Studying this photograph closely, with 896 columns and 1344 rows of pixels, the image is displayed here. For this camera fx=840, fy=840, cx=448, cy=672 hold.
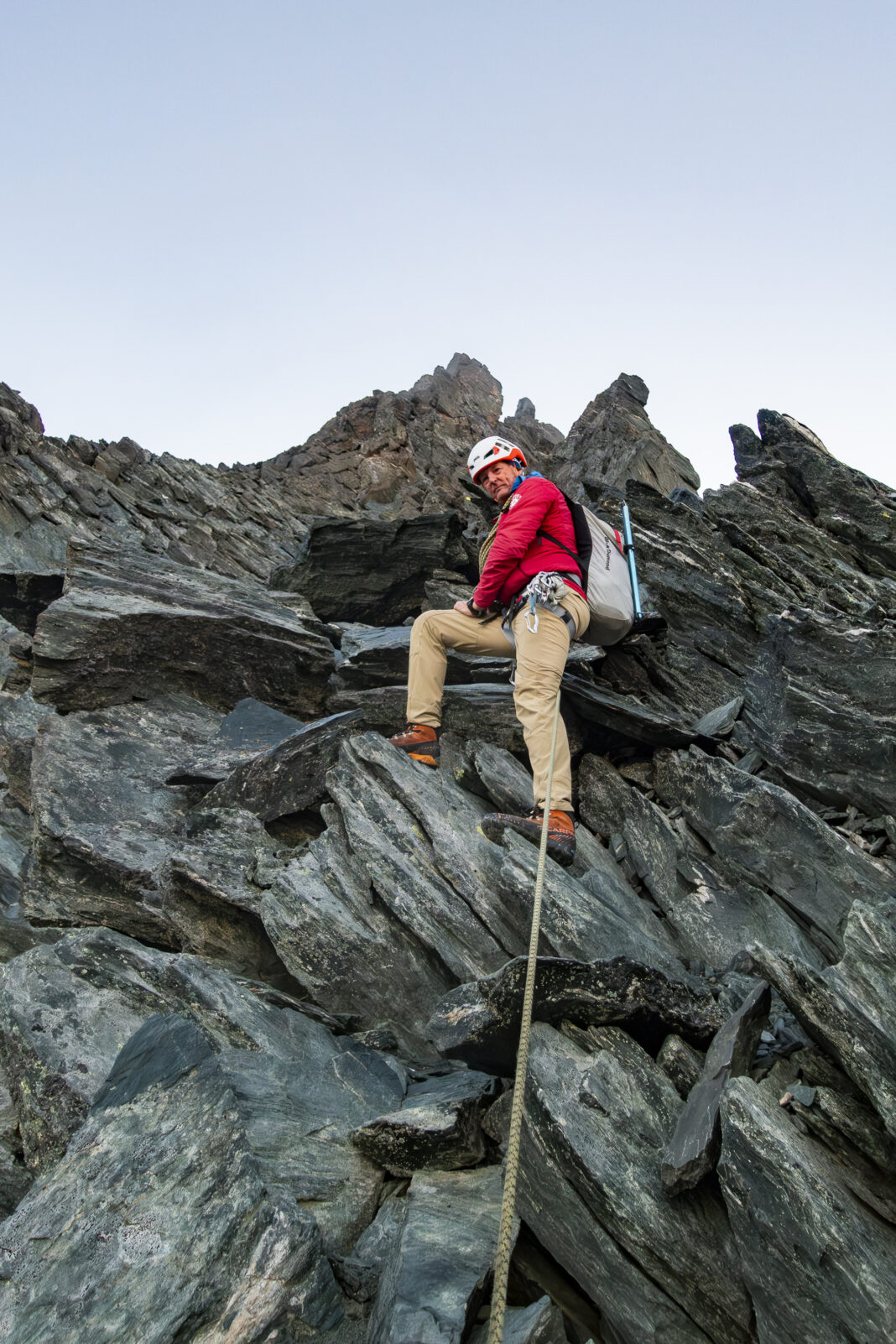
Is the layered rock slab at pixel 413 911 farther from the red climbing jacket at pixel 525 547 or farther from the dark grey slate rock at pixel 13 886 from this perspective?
the dark grey slate rock at pixel 13 886

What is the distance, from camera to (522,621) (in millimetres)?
11945

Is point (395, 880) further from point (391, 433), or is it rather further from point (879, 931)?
point (391, 433)

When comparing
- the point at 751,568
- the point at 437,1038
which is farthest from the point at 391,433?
the point at 437,1038

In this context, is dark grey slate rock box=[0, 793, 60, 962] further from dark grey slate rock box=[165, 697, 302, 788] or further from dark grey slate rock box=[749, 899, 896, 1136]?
dark grey slate rock box=[749, 899, 896, 1136]

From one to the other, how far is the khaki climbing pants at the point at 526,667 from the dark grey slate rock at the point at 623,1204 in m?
4.03

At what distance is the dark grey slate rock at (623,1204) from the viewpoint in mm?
5926

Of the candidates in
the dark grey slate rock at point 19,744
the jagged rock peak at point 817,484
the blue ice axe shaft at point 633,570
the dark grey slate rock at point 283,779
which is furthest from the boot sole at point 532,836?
the jagged rock peak at point 817,484

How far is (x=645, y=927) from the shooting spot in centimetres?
1021

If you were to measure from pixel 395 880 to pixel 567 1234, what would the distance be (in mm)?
4557

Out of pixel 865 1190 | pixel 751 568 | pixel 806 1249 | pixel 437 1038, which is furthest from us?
pixel 751 568

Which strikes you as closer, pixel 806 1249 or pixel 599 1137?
pixel 806 1249

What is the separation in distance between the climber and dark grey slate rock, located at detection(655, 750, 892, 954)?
204 cm

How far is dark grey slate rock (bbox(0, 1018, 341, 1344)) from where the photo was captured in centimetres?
559

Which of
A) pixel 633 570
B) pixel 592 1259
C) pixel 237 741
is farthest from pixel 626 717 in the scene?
pixel 592 1259
